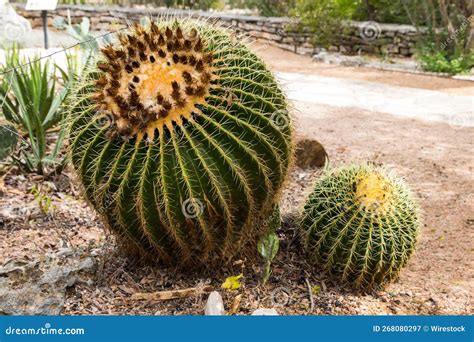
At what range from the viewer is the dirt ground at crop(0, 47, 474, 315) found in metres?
2.87

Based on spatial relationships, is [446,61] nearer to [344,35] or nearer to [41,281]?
[344,35]

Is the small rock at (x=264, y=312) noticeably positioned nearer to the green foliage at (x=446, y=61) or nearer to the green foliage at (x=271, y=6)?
the green foliage at (x=446, y=61)

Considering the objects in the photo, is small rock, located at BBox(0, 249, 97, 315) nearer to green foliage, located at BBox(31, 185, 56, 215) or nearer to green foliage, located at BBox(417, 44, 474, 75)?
green foliage, located at BBox(31, 185, 56, 215)

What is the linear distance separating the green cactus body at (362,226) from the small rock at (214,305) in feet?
2.12

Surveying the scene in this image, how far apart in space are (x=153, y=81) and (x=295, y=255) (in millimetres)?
1253

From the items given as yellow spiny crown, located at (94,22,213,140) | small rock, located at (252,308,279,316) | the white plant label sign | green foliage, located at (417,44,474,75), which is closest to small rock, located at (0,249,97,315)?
yellow spiny crown, located at (94,22,213,140)

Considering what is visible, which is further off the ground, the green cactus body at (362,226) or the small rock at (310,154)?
the green cactus body at (362,226)

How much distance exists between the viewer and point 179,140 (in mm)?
2547

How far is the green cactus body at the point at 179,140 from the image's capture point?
2.56 metres

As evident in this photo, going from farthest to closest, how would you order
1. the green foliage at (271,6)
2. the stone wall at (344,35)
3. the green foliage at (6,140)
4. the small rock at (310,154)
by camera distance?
the green foliage at (271,6)
the stone wall at (344,35)
the small rock at (310,154)
the green foliage at (6,140)

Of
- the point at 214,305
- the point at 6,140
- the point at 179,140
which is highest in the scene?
the point at 179,140

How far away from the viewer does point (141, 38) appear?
8.85ft

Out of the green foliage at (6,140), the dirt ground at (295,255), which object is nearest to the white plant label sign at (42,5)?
the dirt ground at (295,255)

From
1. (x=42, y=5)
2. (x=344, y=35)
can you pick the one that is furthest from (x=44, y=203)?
(x=344, y=35)
